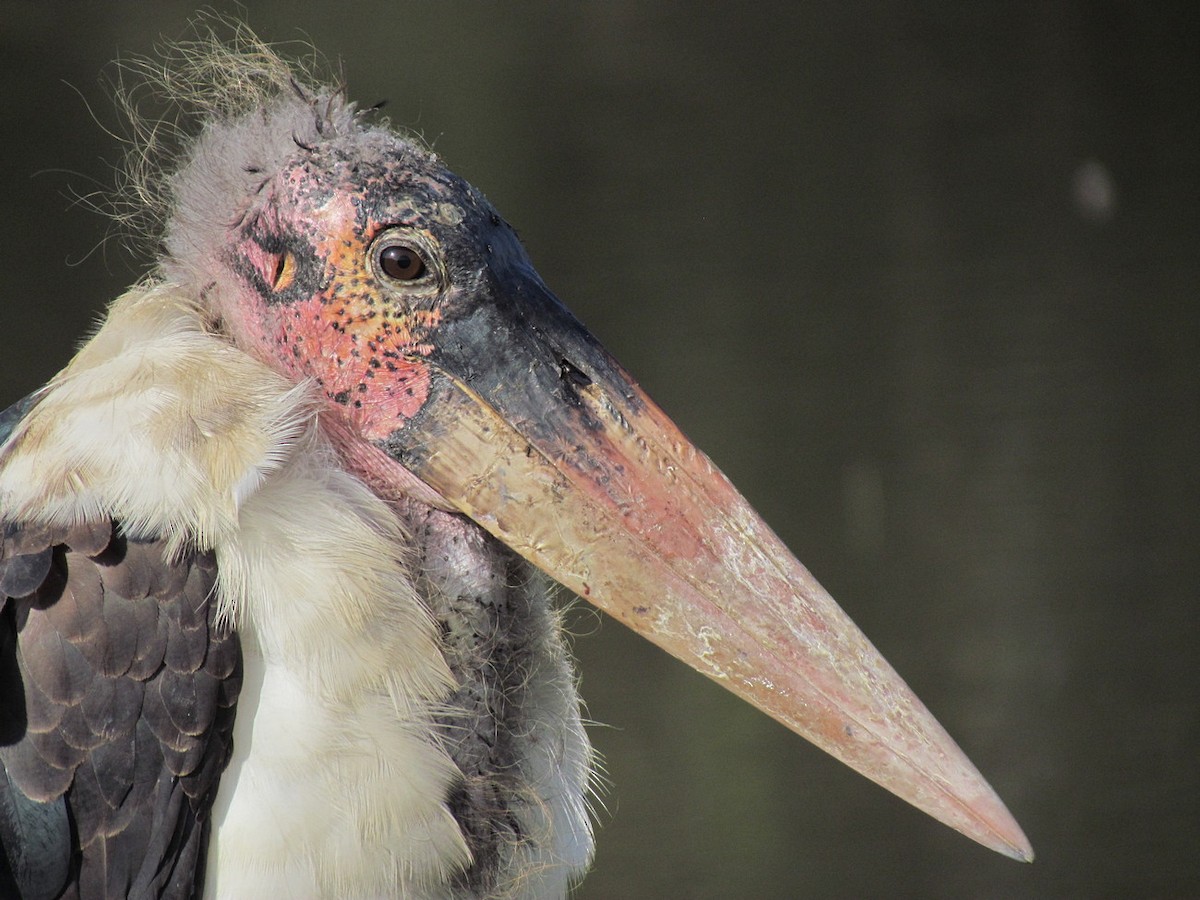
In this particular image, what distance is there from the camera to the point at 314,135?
1.16 metres

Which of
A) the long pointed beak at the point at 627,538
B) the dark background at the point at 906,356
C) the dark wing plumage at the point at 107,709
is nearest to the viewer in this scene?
the dark wing plumage at the point at 107,709

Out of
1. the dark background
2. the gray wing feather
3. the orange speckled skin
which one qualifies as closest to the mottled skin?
the orange speckled skin

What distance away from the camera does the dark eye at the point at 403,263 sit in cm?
109

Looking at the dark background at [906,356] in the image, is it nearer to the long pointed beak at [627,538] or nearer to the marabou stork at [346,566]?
the marabou stork at [346,566]

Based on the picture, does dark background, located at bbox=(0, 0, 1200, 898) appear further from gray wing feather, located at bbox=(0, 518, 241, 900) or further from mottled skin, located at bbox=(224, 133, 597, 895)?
gray wing feather, located at bbox=(0, 518, 241, 900)

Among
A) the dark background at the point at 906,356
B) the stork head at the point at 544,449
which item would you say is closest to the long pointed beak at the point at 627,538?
the stork head at the point at 544,449

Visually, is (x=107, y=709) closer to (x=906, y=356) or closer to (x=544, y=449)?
(x=544, y=449)

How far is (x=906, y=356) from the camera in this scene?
9.95 ft

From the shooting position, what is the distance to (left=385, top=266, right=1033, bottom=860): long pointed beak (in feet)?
3.53

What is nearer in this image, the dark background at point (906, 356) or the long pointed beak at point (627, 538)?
the long pointed beak at point (627, 538)

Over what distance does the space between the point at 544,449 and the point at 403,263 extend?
0.62 ft

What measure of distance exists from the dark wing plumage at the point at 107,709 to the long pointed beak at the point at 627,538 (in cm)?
24

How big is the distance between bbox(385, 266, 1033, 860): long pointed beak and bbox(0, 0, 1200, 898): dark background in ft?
5.93

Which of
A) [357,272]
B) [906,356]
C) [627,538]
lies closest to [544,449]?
[627,538]
